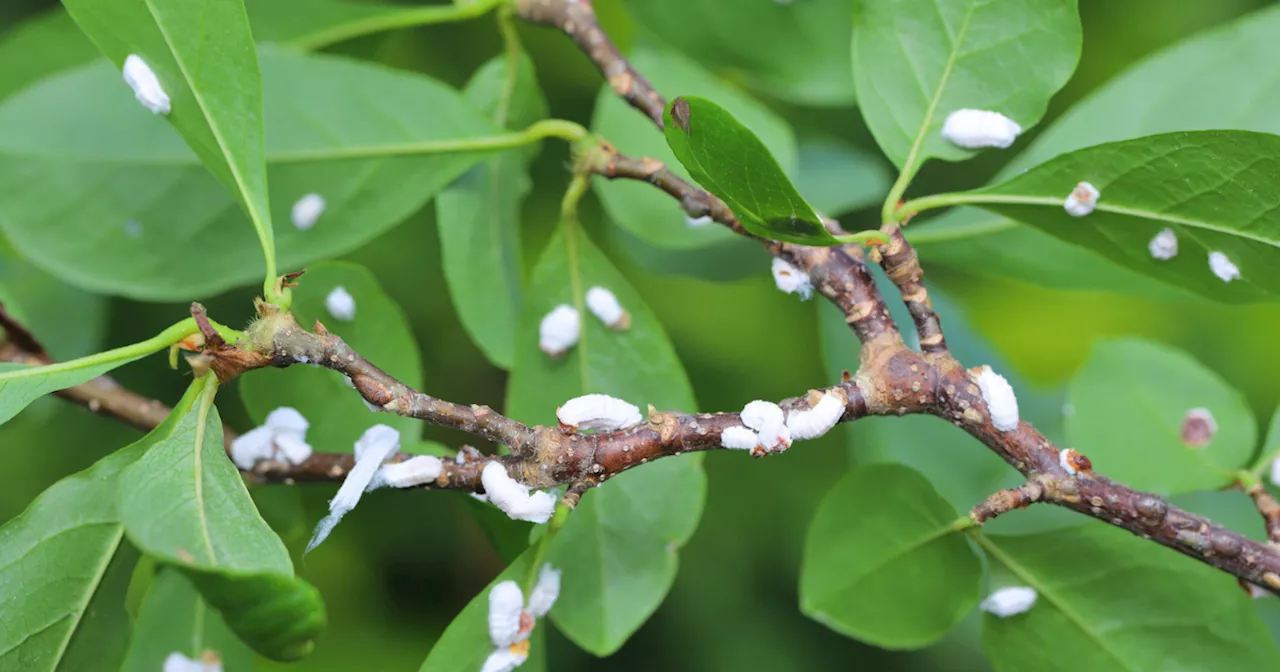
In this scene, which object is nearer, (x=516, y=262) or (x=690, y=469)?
(x=690, y=469)

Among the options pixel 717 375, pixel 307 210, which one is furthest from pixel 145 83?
pixel 717 375

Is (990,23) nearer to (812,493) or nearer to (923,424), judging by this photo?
(923,424)

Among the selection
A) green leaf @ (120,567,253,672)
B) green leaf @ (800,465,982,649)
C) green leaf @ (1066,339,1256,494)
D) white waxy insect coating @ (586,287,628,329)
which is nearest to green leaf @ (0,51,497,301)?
white waxy insect coating @ (586,287,628,329)

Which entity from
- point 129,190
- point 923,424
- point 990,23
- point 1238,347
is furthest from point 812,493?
point 129,190

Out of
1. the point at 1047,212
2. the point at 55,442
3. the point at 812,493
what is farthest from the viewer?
the point at 812,493

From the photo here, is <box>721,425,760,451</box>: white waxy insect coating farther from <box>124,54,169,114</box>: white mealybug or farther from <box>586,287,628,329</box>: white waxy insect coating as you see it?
<box>124,54,169,114</box>: white mealybug

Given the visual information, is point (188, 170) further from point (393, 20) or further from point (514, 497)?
point (514, 497)

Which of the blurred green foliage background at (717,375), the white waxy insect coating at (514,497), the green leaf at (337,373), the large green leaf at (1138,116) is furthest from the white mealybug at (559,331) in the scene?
the blurred green foliage background at (717,375)
